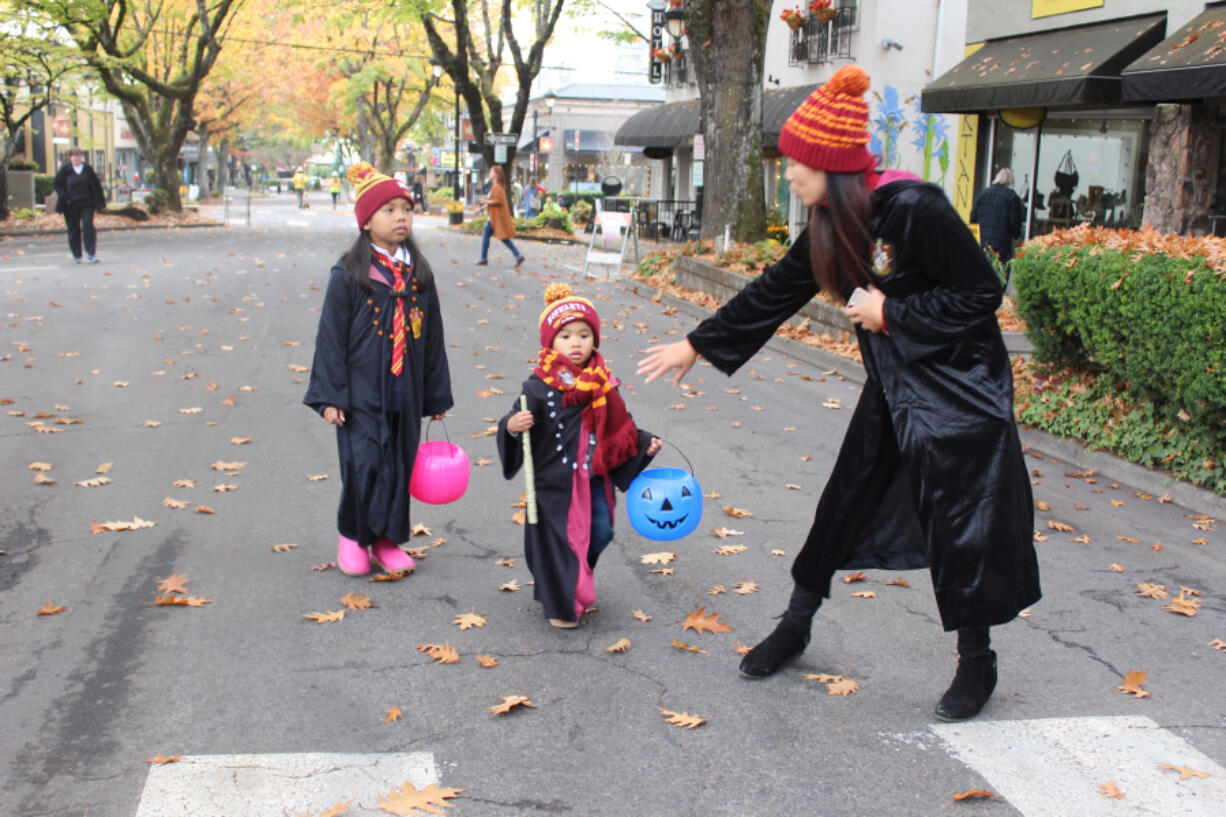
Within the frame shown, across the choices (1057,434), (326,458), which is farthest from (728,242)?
(326,458)

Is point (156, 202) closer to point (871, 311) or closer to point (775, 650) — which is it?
point (775, 650)

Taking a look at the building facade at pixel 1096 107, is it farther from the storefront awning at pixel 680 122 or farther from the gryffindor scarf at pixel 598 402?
the gryffindor scarf at pixel 598 402

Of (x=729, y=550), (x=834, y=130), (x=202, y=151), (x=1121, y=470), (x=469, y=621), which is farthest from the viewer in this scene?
(x=202, y=151)

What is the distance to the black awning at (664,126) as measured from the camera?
29.7 m

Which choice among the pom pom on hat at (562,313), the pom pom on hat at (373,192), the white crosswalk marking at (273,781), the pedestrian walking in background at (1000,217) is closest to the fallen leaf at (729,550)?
the pom pom on hat at (562,313)

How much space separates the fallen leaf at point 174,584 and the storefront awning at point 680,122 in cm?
2069

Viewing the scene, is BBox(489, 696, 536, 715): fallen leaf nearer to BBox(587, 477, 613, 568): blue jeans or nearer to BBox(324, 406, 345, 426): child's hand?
BBox(587, 477, 613, 568): blue jeans

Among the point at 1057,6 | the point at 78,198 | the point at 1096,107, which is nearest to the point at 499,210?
the point at 78,198

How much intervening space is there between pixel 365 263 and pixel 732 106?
480 inches

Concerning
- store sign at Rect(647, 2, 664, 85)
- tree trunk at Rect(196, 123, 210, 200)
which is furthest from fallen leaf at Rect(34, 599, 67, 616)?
tree trunk at Rect(196, 123, 210, 200)

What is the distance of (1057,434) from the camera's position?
798 cm

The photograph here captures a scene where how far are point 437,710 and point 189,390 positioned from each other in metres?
6.23

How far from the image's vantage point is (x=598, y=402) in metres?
4.44

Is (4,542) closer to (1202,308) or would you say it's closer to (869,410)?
(869,410)
